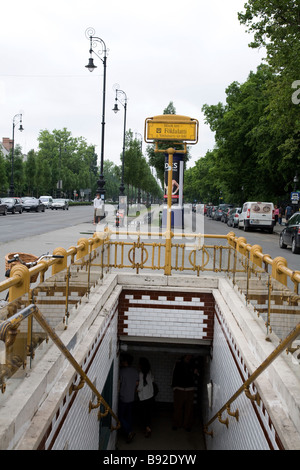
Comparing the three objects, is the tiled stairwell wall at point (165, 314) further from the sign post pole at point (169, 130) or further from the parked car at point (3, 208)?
the parked car at point (3, 208)

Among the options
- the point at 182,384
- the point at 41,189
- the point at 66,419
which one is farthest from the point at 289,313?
the point at 41,189

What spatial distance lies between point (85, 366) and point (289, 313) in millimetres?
2420

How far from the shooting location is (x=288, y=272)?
4.77 meters

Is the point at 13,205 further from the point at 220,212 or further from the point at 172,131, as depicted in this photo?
the point at 172,131

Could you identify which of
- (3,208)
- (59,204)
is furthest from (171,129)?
(59,204)

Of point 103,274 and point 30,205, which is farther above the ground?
point 30,205

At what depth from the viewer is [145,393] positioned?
8984 millimetres

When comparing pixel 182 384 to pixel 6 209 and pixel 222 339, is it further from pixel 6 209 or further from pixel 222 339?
pixel 6 209

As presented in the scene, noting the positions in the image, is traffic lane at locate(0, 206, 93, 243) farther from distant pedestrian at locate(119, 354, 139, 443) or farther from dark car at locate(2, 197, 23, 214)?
distant pedestrian at locate(119, 354, 139, 443)

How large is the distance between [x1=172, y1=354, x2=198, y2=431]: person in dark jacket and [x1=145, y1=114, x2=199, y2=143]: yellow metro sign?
451 cm

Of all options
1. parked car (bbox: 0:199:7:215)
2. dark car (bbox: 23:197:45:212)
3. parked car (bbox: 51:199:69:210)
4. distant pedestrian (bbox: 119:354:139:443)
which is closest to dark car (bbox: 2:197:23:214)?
parked car (bbox: 0:199:7:215)

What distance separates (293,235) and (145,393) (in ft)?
38.3

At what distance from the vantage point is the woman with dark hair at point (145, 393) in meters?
8.97

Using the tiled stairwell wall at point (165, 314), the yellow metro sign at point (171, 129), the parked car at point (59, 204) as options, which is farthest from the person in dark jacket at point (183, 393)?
the parked car at point (59, 204)
